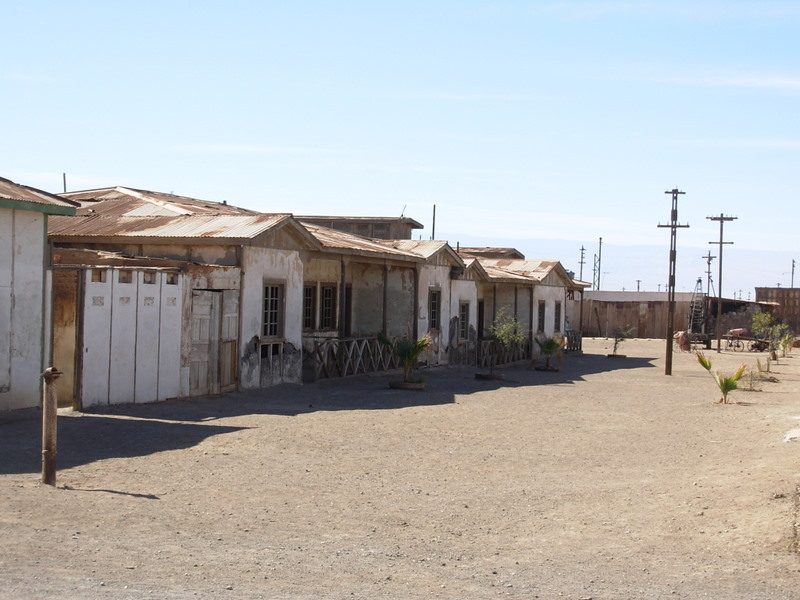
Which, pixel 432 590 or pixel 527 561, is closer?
pixel 432 590

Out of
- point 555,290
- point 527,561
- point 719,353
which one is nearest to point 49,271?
point 527,561

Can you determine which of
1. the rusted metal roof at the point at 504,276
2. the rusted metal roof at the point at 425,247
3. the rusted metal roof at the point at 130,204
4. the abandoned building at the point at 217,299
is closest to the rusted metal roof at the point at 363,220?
the rusted metal roof at the point at 504,276

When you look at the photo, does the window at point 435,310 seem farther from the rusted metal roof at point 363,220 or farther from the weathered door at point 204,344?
the weathered door at point 204,344

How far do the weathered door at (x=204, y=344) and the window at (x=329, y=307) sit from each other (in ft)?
21.6

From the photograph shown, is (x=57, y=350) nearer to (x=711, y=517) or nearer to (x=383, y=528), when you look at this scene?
(x=383, y=528)

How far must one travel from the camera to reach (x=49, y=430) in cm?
814

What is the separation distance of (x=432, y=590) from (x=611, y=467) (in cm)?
527

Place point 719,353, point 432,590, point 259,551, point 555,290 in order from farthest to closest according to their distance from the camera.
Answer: point 719,353, point 555,290, point 259,551, point 432,590

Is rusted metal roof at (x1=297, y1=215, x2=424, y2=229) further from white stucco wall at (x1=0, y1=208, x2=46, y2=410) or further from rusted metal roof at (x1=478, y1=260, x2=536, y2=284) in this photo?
white stucco wall at (x1=0, y1=208, x2=46, y2=410)

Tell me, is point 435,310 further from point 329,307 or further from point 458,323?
point 329,307

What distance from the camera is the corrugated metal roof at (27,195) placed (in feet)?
40.8

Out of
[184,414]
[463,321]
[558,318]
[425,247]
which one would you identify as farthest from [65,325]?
[558,318]

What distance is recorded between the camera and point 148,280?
14.2 meters

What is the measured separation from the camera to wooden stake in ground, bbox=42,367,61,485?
814 cm
